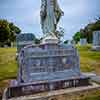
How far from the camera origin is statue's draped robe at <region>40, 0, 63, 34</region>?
6.92 meters

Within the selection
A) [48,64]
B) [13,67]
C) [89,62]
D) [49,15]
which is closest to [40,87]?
[48,64]

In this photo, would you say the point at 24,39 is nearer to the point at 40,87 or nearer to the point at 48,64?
the point at 48,64

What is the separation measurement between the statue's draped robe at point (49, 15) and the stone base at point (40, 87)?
205cm

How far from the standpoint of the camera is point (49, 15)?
693 cm

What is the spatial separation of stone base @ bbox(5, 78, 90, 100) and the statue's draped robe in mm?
2046

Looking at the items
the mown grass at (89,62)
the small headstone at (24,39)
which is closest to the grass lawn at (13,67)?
the mown grass at (89,62)

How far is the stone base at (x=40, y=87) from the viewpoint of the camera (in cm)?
568

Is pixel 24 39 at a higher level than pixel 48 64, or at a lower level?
higher

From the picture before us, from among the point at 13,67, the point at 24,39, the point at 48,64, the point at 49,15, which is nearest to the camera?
the point at 48,64

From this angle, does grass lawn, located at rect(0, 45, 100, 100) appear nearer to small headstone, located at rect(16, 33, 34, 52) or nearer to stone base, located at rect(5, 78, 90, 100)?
stone base, located at rect(5, 78, 90, 100)

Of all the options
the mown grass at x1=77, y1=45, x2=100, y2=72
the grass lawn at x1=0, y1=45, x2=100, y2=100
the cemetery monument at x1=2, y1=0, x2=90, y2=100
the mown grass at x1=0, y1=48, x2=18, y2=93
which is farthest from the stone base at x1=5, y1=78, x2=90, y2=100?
the mown grass at x1=77, y1=45, x2=100, y2=72

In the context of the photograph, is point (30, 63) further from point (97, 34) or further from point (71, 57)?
point (97, 34)

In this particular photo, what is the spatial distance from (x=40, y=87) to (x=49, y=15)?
2761 millimetres

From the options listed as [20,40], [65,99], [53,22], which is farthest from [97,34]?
[65,99]
